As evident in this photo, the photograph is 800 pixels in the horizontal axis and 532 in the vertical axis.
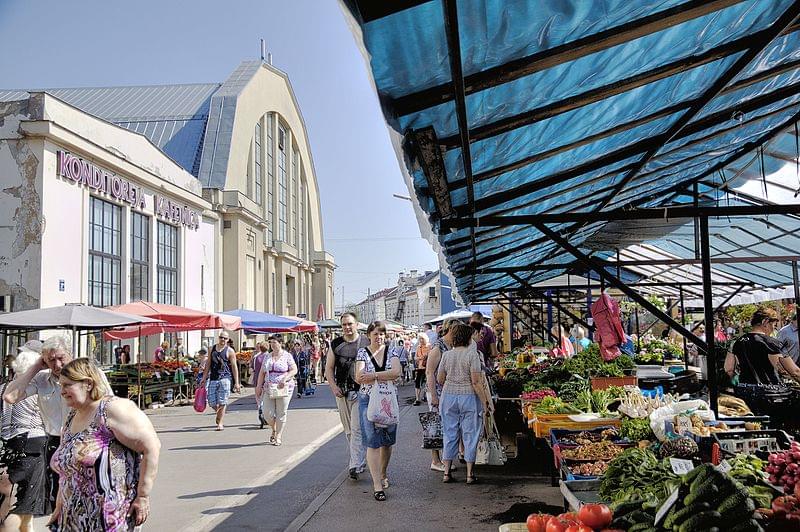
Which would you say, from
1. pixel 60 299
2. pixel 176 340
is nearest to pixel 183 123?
pixel 176 340

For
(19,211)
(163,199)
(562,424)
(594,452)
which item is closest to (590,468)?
(594,452)

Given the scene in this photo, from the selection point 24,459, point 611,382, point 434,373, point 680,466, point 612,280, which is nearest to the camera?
point 680,466

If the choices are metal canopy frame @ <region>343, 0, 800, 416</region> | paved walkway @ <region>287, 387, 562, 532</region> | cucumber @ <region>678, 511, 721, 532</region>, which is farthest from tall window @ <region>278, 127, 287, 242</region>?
cucumber @ <region>678, 511, 721, 532</region>

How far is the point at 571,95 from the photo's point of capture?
15.3ft

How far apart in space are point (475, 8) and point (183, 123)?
1572 inches

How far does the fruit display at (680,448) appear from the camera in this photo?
491cm

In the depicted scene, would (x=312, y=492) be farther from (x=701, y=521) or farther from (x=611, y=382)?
(x=701, y=521)

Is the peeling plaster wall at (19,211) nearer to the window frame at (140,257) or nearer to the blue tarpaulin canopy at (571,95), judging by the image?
the window frame at (140,257)

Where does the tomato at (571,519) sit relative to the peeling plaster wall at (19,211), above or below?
below

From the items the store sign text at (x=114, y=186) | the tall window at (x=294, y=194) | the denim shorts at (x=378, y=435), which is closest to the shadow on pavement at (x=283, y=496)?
the denim shorts at (x=378, y=435)

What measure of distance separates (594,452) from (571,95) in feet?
10.2

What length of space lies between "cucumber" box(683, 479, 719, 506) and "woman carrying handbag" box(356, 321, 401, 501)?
449cm

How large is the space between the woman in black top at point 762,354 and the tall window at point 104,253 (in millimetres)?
18052

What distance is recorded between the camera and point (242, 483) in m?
8.62
